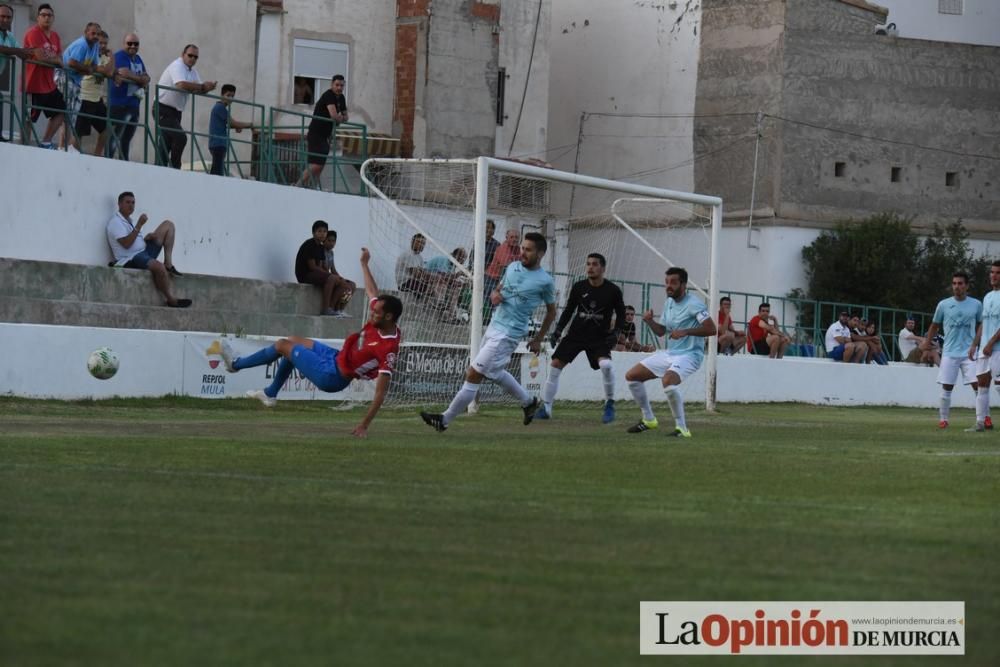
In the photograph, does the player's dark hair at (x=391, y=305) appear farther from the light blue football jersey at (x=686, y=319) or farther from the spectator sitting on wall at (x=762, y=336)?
the spectator sitting on wall at (x=762, y=336)

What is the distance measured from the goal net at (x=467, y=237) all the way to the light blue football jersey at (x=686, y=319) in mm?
4211

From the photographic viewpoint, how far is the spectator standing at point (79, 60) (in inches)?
917

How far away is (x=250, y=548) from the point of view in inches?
271

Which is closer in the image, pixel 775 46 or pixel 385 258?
pixel 385 258

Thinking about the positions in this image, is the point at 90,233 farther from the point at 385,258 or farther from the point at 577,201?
the point at 577,201

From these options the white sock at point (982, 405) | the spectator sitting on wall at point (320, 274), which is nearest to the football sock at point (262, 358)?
the spectator sitting on wall at point (320, 274)

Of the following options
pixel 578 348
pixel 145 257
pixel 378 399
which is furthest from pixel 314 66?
pixel 378 399

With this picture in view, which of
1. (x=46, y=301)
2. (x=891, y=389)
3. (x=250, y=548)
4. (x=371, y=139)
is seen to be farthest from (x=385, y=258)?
(x=250, y=548)

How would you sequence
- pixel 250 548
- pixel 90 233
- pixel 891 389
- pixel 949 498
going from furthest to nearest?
pixel 891 389 < pixel 90 233 < pixel 949 498 < pixel 250 548

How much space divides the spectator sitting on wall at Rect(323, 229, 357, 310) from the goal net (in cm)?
57

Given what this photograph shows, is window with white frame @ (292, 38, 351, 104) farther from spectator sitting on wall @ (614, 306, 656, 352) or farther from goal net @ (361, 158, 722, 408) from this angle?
spectator sitting on wall @ (614, 306, 656, 352)

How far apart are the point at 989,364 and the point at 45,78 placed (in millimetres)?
13801

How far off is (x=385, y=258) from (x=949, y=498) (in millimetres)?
16709

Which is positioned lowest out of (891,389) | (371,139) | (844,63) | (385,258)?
(891,389)
